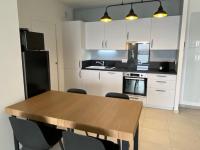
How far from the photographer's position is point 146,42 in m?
3.91

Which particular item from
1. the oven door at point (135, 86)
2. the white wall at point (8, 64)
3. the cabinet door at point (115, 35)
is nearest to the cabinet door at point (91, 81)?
the oven door at point (135, 86)

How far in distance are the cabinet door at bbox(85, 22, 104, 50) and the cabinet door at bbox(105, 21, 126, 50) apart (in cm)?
15

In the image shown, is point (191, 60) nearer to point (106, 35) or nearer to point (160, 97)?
point (160, 97)

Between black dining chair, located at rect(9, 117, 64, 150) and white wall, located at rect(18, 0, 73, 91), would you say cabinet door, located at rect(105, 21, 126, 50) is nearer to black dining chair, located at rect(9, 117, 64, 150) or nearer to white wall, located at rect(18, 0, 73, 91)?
white wall, located at rect(18, 0, 73, 91)

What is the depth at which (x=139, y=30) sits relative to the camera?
3844 millimetres

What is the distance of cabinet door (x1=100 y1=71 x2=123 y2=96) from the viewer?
3.93m

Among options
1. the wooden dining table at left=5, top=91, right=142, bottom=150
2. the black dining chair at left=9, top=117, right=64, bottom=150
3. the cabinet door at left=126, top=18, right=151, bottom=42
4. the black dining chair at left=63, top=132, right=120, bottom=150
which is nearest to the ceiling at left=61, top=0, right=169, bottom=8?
the cabinet door at left=126, top=18, right=151, bottom=42

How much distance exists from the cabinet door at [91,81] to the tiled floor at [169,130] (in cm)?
138

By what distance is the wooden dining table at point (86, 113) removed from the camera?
1.32 metres

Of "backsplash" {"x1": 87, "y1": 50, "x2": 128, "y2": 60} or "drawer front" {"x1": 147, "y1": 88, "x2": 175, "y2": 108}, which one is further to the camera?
"backsplash" {"x1": 87, "y1": 50, "x2": 128, "y2": 60}

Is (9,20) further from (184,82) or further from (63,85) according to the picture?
(184,82)

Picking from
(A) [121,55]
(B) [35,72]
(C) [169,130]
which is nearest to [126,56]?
(A) [121,55]

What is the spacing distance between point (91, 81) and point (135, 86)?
120cm

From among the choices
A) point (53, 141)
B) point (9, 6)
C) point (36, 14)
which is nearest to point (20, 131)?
point (53, 141)
